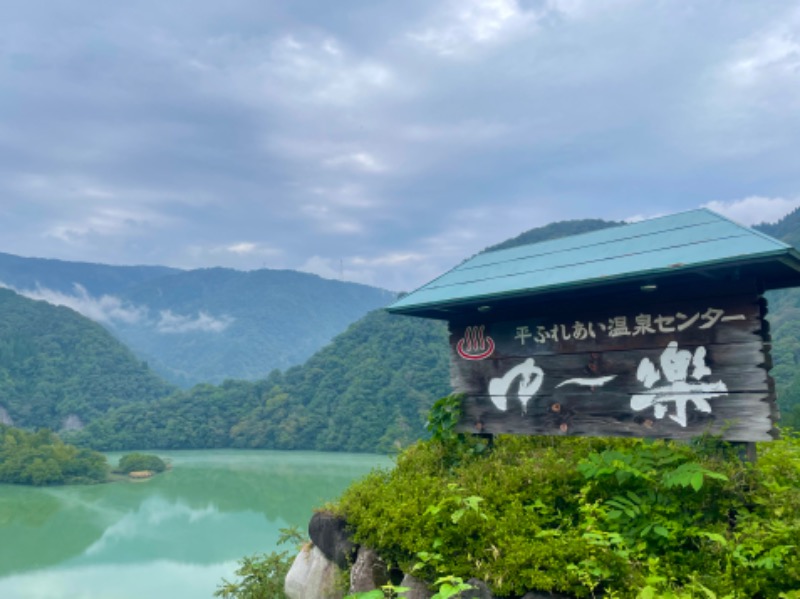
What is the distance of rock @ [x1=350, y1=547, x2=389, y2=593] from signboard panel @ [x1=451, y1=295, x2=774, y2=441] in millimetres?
1435

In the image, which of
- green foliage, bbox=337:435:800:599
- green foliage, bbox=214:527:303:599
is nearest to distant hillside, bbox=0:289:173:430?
green foliage, bbox=214:527:303:599

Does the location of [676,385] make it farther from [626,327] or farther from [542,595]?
[542,595]

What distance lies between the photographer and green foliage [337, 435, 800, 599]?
2.97 meters

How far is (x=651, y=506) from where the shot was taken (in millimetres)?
3492

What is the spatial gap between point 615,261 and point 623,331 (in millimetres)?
516

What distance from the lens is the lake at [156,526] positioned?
17.5m

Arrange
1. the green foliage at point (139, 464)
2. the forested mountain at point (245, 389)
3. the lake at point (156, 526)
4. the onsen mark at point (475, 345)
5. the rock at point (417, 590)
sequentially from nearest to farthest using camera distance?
the rock at point (417, 590) → the onsen mark at point (475, 345) → the lake at point (156, 526) → the green foliage at point (139, 464) → the forested mountain at point (245, 389)

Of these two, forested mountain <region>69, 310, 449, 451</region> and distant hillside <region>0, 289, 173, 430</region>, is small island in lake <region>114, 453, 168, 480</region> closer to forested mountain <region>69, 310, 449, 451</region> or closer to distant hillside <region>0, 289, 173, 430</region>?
forested mountain <region>69, 310, 449, 451</region>

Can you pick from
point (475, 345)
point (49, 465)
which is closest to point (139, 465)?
point (49, 465)

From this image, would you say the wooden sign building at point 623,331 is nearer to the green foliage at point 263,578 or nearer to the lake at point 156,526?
the green foliage at point 263,578

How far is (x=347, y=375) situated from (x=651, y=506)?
5095cm

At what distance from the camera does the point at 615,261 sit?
13.8 feet

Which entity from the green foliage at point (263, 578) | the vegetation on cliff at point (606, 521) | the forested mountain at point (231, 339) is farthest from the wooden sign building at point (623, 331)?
the forested mountain at point (231, 339)

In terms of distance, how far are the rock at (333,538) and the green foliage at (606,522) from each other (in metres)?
0.17
